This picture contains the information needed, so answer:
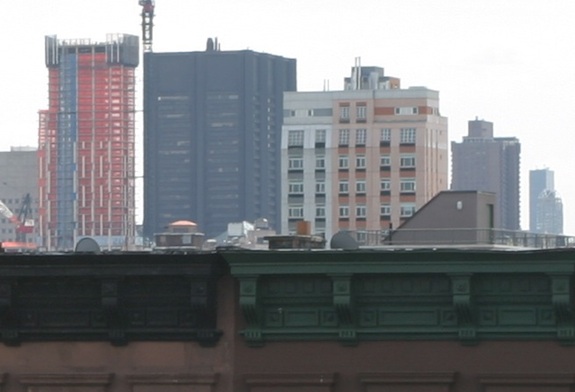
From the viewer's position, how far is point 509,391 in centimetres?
2869

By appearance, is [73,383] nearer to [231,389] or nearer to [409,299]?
[231,389]

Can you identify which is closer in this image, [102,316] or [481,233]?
[102,316]

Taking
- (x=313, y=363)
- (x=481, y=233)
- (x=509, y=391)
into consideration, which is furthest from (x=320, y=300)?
(x=481, y=233)

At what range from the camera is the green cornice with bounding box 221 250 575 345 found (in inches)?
1121

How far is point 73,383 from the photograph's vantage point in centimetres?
2995

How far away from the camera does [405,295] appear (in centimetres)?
2908

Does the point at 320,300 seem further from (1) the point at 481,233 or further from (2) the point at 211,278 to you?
(1) the point at 481,233

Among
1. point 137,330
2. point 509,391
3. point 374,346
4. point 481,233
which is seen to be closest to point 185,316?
point 137,330

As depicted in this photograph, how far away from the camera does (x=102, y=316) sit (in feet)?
98.1

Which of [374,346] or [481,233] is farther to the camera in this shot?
[481,233]

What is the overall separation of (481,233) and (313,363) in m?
14.9

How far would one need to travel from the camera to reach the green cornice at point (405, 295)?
93.4 feet

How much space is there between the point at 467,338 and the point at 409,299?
949 mm

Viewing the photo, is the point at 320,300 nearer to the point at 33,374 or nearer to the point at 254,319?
the point at 254,319
